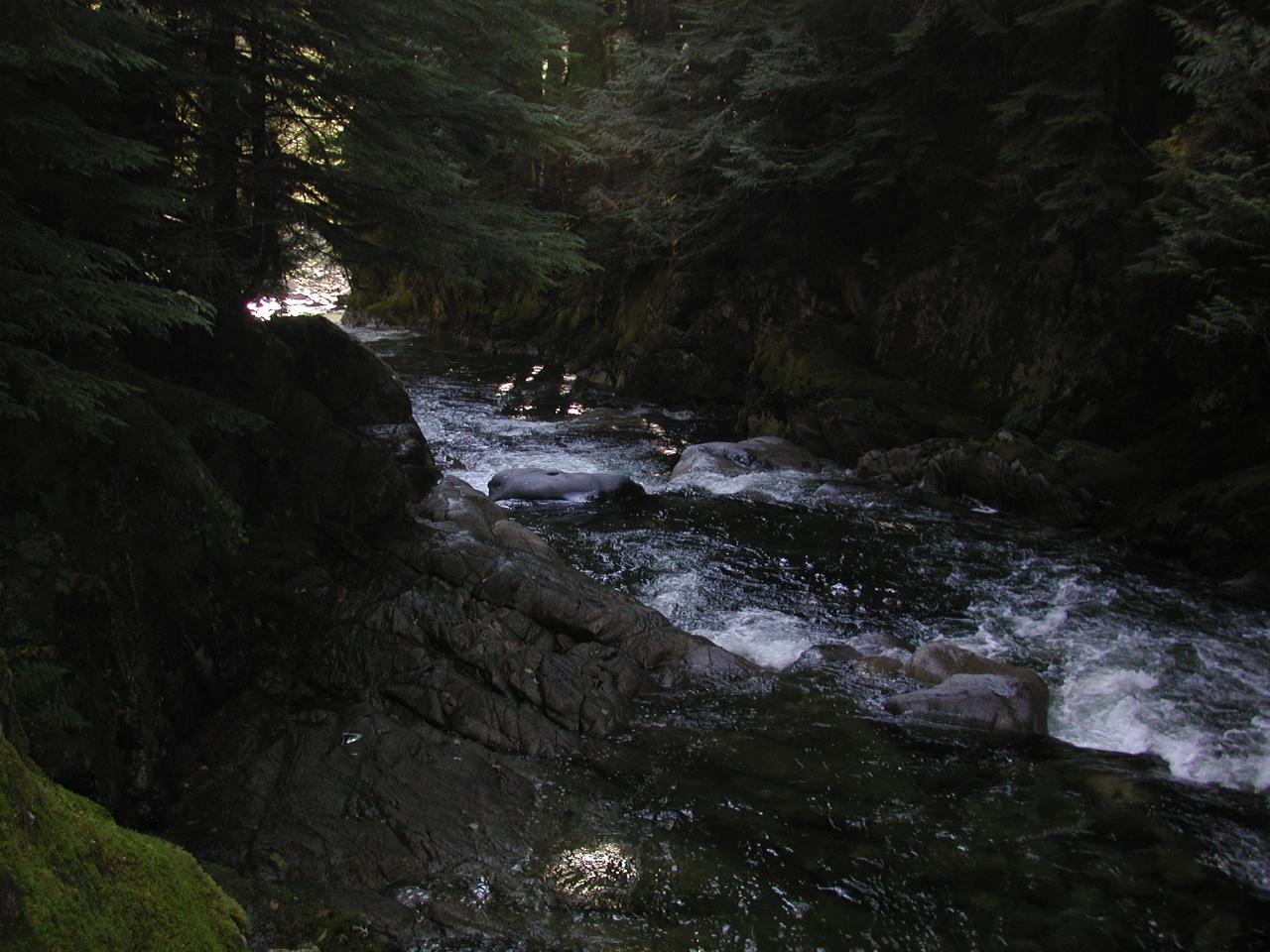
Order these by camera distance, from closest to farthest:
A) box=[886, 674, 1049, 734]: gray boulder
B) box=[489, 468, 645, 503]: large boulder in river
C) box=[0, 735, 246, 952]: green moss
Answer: box=[0, 735, 246, 952]: green moss
box=[886, 674, 1049, 734]: gray boulder
box=[489, 468, 645, 503]: large boulder in river

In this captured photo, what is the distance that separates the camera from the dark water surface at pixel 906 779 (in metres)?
4.80

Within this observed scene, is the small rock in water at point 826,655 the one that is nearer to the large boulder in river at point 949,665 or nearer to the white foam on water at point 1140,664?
the large boulder in river at point 949,665

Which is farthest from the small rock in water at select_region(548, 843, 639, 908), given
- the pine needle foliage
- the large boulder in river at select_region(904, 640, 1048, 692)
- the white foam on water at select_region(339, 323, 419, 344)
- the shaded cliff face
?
the white foam on water at select_region(339, 323, 419, 344)

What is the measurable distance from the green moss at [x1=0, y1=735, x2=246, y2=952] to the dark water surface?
7.00ft

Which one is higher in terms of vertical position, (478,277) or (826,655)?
(478,277)

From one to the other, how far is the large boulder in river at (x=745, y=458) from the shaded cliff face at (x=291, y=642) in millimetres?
6779

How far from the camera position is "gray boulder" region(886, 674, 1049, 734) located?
7.18 meters

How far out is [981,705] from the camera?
23.8 feet

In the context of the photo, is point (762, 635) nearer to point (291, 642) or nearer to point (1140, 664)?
point (1140, 664)

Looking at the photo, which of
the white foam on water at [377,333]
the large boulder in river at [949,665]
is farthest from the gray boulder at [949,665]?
the white foam on water at [377,333]

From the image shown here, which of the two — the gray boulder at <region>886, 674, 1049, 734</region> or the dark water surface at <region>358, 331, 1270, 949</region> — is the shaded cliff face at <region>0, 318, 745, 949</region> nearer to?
the dark water surface at <region>358, 331, 1270, 949</region>

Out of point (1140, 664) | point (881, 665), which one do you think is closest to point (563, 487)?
point (881, 665)

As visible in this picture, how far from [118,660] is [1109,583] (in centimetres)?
1034

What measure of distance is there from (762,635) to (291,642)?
184 inches
